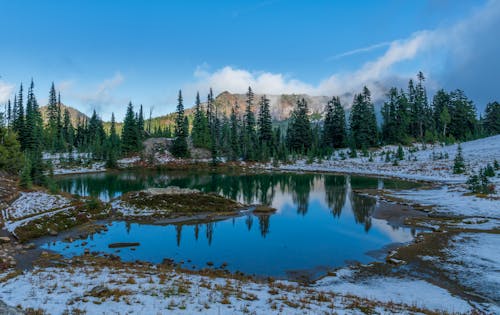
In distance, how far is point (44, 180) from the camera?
40.0 metres

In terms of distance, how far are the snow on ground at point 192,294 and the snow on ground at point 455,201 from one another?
63.0ft

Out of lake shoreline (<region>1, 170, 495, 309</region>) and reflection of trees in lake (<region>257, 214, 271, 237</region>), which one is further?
reflection of trees in lake (<region>257, 214, 271, 237</region>)

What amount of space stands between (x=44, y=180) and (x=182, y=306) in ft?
127

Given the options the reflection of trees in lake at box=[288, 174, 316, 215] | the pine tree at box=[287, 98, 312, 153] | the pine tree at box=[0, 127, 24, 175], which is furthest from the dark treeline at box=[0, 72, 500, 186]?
the pine tree at box=[0, 127, 24, 175]

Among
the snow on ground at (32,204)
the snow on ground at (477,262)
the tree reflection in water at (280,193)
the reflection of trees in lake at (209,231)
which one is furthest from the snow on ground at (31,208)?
the snow on ground at (477,262)

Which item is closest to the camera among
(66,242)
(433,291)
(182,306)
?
(182,306)

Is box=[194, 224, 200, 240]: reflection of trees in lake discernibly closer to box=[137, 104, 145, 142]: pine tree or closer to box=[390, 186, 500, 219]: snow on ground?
box=[390, 186, 500, 219]: snow on ground

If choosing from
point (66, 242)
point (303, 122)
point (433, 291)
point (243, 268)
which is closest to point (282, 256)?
point (243, 268)

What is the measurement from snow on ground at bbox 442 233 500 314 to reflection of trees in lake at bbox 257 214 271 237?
1292cm

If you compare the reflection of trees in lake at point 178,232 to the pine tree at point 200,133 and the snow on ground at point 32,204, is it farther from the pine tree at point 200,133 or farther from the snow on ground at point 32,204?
the pine tree at point 200,133

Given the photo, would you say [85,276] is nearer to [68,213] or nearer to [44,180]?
[68,213]

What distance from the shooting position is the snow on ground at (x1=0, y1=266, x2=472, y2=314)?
33.4ft

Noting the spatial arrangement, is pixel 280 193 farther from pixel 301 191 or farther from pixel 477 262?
pixel 477 262

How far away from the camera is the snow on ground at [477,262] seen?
14312 millimetres
